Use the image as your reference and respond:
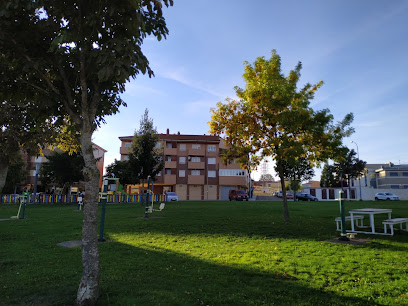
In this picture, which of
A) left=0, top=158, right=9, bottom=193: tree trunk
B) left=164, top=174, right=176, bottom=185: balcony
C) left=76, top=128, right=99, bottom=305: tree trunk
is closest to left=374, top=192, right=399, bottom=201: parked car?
left=164, top=174, right=176, bottom=185: balcony

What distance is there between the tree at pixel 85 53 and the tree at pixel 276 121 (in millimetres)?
8816

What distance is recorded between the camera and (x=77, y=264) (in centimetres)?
608

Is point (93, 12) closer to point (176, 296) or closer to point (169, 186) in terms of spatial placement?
point (176, 296)

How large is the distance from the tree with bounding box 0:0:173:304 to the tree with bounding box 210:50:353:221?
8.82m

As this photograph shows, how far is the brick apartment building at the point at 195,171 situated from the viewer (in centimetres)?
6031

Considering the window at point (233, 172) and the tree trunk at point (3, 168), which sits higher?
the window at point (233, 172)

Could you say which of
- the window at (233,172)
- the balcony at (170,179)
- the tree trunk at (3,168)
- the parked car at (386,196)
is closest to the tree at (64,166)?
the balcony at (170,179)

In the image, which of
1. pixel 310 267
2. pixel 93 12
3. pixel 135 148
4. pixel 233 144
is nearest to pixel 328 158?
pixel 233 144

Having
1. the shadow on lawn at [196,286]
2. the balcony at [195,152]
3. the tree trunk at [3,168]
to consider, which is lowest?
the shadow on lawn at [196,286]

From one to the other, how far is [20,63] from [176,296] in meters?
4.21

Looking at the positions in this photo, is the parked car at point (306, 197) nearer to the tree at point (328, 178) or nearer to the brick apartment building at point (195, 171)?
the brick apartment building at point (195, 171)

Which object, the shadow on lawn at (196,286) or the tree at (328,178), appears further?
the tree at (328,178)

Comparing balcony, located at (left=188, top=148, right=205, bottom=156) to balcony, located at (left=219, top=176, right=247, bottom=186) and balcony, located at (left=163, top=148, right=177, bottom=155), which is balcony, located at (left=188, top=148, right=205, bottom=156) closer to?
balcony, located at (left=163, top=148, right=177, bottom=155)

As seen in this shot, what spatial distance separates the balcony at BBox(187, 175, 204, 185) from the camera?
6022 cm
